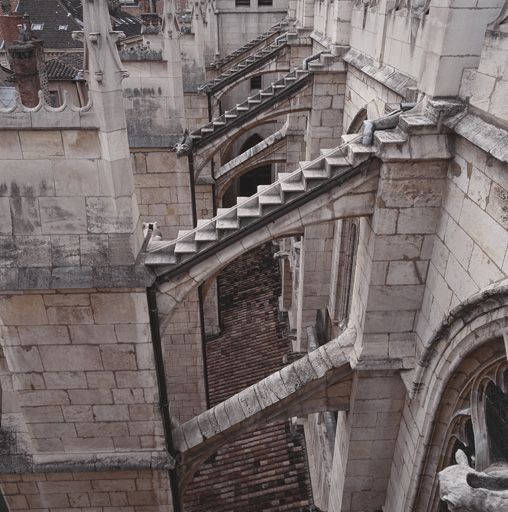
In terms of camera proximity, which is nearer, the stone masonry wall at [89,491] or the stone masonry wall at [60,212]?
the stone masonry wall at [60,212]

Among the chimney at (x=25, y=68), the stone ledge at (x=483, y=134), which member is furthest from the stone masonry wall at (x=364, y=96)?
the chimney at (x=25, y=68)

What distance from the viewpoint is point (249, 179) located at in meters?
Answer: 24.8

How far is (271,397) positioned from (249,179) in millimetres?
18900

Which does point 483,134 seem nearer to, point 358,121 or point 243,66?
point 358,121

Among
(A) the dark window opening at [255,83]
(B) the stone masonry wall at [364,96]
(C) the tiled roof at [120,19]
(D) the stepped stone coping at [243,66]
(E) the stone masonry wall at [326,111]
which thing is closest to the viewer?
(B) the stone masonry wall at [364,96]

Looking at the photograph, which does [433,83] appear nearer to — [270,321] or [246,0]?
[270,321]

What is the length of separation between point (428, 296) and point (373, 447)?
268cm

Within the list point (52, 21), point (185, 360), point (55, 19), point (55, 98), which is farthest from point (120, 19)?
point (185, 360)

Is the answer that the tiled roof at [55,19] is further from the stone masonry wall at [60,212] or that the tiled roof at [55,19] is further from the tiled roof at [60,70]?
the stone masonry wall at [60,212]

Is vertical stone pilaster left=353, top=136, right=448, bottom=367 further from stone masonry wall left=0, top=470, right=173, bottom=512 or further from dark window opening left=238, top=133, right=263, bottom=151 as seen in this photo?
dark window opening left=238, top=133, right=263, bottom=151

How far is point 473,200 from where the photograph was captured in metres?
4.59

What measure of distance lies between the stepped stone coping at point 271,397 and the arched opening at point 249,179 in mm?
17343

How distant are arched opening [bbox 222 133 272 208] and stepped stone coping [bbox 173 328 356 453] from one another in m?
17.3

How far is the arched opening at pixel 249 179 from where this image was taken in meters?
24.0
